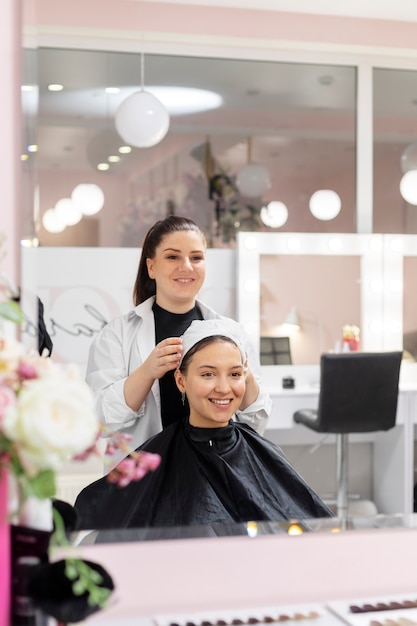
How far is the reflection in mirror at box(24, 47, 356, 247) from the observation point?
1417 mm

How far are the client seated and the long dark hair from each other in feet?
0.38

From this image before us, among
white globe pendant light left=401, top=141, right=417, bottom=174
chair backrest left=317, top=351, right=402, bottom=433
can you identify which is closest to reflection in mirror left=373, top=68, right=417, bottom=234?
white globe pendant light left=401, top=141, right=417, bottom=174

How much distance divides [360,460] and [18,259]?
0.79 m

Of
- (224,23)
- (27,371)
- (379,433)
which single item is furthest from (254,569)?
(224,23)

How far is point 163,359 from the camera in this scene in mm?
1462

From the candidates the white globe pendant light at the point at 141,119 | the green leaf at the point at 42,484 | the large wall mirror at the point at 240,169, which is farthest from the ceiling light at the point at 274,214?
the green leaf at the point at 42,484

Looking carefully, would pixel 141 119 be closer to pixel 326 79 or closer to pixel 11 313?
pixel 326 79

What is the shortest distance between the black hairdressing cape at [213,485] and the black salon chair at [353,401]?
0.29 ft

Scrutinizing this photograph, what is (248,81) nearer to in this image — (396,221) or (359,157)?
(359,157)

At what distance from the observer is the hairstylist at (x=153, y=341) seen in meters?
1.46

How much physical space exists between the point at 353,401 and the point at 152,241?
0.52 metres

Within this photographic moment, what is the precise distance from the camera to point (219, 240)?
1.47m

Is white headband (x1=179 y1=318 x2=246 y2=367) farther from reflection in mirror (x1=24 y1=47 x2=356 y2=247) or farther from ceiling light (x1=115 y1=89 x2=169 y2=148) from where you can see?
ceiling light (x1=115 y1=89 x2=169 y2=148)

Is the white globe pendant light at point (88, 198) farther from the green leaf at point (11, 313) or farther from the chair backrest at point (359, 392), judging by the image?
the chair backrest at point (359, 392)
